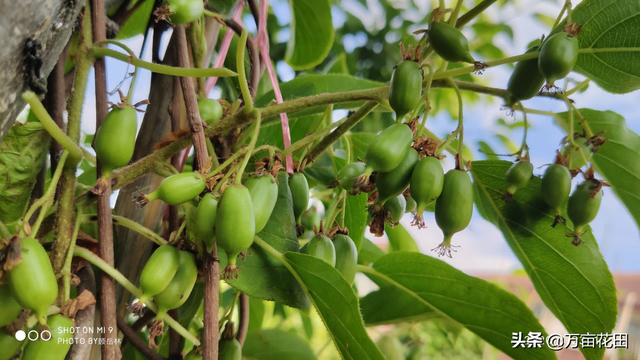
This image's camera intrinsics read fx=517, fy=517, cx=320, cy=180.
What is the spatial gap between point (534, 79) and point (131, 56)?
1.28ft

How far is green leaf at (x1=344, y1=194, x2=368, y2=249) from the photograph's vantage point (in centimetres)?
76

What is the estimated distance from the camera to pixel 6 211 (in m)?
0.47

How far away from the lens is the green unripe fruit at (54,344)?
0.38 meters

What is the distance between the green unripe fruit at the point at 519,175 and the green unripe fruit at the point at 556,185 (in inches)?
0.8

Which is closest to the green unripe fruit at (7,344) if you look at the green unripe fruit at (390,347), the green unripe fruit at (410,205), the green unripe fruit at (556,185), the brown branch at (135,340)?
the brown branch at (135,340)

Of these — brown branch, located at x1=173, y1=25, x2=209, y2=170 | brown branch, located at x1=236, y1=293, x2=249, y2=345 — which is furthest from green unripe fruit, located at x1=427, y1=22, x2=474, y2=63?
brown branch, located at x1=236, y1=293, x2=249, y2=345

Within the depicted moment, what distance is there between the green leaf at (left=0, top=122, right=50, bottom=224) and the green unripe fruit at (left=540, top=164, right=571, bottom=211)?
20.7 inches

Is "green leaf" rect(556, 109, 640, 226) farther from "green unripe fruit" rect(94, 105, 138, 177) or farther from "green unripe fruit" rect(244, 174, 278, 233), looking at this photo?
"green unripe fruit" rect(94, 105, 138, 177)

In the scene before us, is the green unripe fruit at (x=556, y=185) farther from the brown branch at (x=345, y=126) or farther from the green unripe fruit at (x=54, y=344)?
the green unripe fruit at (x=54, y=344)

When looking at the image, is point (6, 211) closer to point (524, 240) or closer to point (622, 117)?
point (524, 240)

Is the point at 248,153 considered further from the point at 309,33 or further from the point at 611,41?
the point at 309,33

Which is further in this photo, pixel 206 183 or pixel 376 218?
pixel 376 218

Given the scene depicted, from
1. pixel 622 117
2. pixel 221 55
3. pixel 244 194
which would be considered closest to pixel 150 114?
pixel 221 55

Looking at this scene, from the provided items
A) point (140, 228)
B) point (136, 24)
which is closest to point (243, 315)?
point (140, 228)
